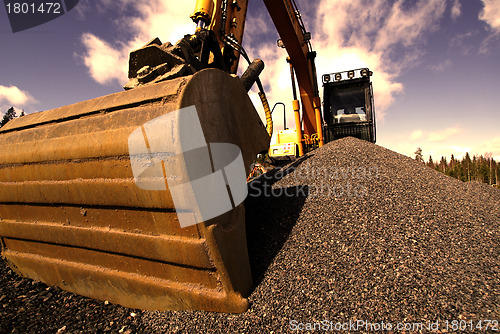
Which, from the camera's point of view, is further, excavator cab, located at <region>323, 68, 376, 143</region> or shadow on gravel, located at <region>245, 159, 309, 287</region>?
excavator cab, located at <region>323, 68, 376, 143</region>

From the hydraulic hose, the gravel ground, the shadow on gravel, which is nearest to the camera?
the gravel ground

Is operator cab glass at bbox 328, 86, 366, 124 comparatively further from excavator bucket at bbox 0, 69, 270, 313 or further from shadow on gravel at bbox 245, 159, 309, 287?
excavator bucket at bbox 0, 69, 270, 313

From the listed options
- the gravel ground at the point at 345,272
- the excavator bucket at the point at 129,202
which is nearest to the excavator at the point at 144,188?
the excavator bucket at the point at 129,202

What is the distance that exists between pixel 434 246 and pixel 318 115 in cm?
546

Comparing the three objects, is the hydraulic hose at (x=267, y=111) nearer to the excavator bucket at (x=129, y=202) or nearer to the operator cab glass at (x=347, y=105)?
the excavator bucket at (x=129, y=202)

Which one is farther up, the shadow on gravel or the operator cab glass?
the operator cab glass

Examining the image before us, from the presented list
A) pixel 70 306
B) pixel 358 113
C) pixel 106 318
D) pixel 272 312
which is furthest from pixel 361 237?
pixel 358 113

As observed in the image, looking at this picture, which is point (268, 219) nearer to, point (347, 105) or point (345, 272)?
point (345, 272)

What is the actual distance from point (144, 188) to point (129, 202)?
19 centimetres

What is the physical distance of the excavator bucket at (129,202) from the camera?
61.8 inches

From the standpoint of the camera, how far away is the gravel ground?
1.52 m

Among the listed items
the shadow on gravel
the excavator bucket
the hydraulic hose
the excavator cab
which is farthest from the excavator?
the excavator cab

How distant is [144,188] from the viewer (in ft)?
5.21

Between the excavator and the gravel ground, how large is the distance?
0.14 metres
